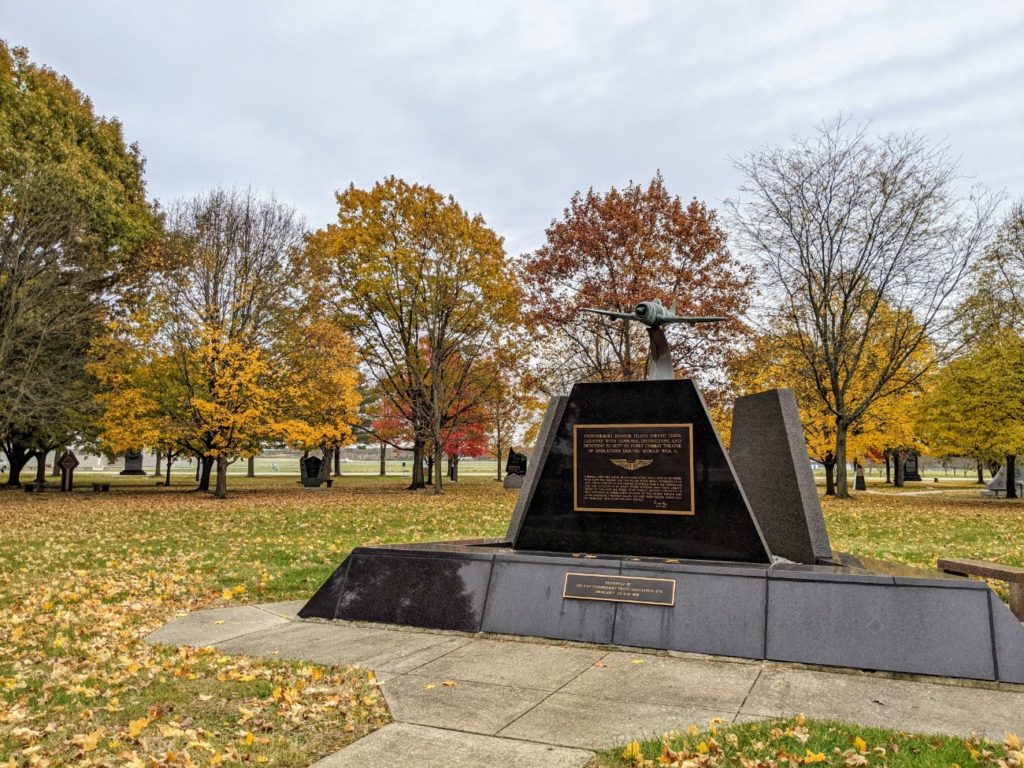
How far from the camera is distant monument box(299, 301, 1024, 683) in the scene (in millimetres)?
5375

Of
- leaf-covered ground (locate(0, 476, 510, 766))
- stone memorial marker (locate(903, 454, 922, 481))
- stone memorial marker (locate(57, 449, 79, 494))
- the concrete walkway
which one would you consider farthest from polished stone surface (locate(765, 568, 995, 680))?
stone memorial marker (locate(903, 454, 922, 481))

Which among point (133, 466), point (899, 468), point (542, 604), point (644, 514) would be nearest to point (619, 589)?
point (542, 604)

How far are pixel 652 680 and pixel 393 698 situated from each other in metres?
1.78

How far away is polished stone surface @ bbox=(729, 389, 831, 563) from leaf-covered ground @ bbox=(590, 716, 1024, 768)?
10.3ft

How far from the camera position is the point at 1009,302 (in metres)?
24.6

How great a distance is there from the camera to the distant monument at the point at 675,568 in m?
5.38

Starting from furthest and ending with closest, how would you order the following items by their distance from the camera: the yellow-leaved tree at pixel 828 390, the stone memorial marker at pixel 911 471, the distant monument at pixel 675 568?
1. the stone memorial marker at pixel 911 471
2. the yellow-leaved tree at pixel 828 390
3. the distant monument at pixel 675 568

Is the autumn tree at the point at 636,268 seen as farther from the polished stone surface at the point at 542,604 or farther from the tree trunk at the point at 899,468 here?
the tree trunk at the point at 899,468

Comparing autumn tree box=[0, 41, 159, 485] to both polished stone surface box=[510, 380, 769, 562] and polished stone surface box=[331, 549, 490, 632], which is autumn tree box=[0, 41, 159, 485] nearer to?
polished stone surface box=[331, 549, 490, 632]

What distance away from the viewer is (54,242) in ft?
77.0

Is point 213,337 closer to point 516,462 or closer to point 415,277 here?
point 415,277

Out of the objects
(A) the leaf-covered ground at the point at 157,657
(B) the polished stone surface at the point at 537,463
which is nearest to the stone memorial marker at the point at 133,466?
(A) the leaf-covered ground at the point at 157,657

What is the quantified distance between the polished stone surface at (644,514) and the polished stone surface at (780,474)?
85 centimetres

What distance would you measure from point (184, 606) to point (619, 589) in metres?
4.84
